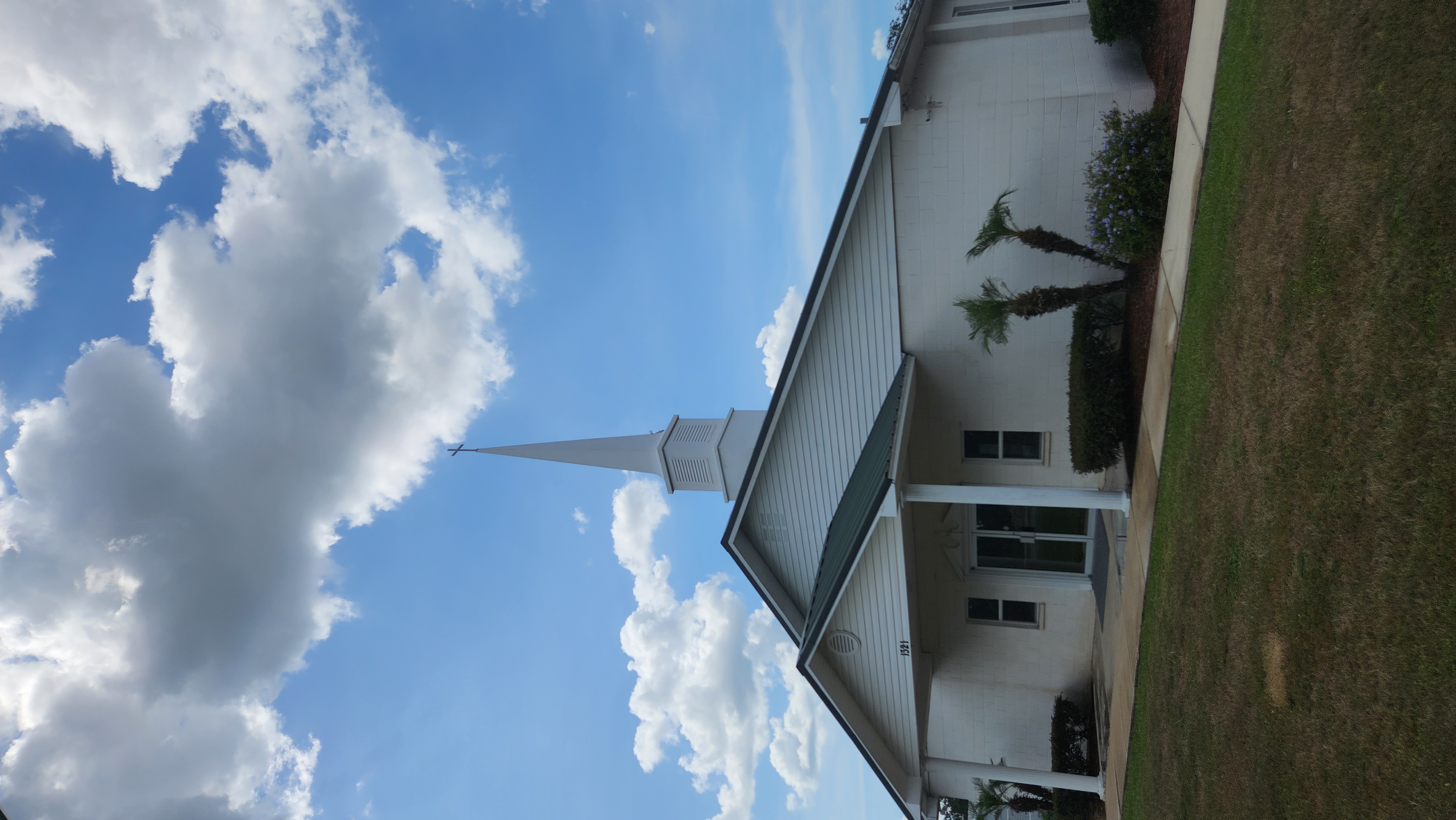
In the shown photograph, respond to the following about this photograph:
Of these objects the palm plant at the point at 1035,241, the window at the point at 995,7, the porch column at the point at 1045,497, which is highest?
the window at the point at 995,7

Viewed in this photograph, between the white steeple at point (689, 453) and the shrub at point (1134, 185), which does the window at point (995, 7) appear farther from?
the white steeple at point (689, 453)

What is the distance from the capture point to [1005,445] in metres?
16.5

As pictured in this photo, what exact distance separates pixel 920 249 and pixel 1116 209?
411 cm

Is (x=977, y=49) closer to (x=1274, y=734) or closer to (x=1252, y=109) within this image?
(x=1252, y=109)

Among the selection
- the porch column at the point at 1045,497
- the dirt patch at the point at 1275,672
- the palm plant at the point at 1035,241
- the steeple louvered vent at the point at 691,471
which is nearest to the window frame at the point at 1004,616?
the porch column at the point at 1045,497

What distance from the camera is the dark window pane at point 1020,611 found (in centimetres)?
1781

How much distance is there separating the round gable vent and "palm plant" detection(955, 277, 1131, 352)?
783 cm

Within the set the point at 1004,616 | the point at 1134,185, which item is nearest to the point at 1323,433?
the point at 1134,185

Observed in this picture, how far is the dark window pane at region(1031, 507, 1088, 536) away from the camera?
55.2ft

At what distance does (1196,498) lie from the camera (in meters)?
9.66

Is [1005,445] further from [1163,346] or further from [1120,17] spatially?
[1120,17]

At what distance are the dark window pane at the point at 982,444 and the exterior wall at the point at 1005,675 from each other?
146 inches

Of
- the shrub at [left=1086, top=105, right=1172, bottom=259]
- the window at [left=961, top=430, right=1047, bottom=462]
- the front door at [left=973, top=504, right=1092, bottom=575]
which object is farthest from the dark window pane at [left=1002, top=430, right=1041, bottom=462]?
the shrub at [left=1086, top=105, right=1172, bottom=259]

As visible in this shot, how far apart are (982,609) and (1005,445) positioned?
4.89 meters
